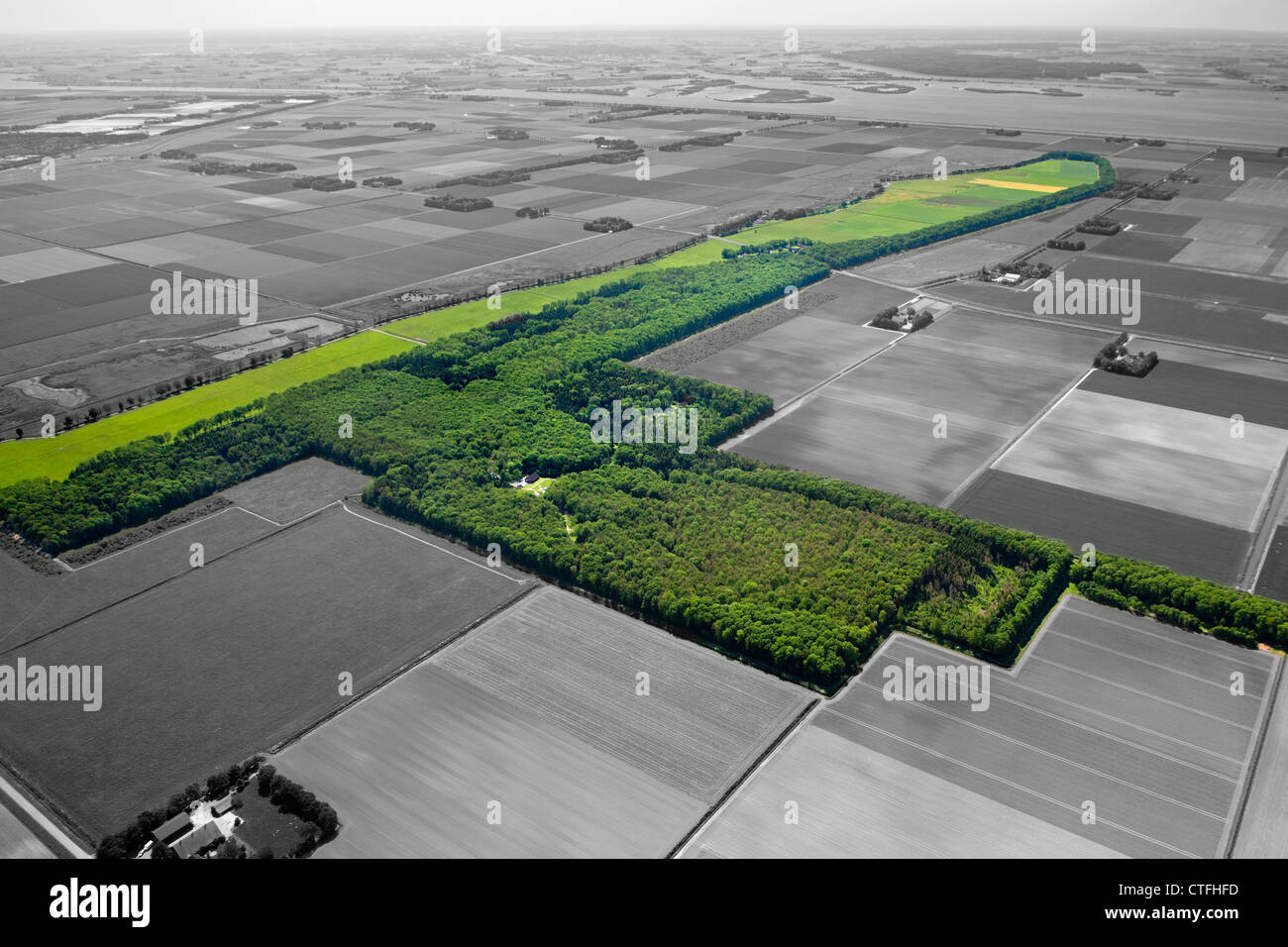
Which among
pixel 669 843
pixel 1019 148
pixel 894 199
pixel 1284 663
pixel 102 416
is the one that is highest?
pixel 1019 148

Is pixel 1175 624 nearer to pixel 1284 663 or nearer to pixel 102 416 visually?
pixel 1284 663

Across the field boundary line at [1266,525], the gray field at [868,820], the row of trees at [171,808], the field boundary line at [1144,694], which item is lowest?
the gray field at [868,820]

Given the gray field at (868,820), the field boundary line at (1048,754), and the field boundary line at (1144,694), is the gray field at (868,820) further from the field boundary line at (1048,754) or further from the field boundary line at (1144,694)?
the field boundary line at (1144,694)

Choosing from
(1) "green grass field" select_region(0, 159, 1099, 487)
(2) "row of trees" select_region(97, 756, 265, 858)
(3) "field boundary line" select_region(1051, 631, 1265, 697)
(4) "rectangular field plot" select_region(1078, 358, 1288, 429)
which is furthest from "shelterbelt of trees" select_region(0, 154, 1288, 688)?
(4) "rectangular field plot" select_region(1078, 358, 1288, 429)

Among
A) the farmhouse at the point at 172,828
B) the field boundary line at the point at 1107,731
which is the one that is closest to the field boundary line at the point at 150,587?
the farmhouse at the point at 172,828

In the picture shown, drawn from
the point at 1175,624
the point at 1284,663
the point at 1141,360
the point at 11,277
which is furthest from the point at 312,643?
the point at 11,277

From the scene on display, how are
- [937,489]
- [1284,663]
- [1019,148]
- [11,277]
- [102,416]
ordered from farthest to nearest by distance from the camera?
[1019,148] → [11,277] → [102,416] → [937,489] → [1284,663]

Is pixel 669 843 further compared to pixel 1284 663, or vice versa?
pixel 1284 663
